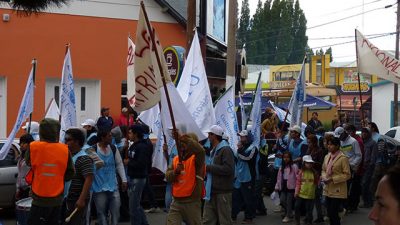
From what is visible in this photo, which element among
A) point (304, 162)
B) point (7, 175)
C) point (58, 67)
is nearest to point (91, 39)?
point (58, 67)

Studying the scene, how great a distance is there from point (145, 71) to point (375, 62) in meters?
6.81

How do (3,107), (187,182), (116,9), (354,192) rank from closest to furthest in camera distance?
(187,182) → (354,192) → (3,107) → (116,9)

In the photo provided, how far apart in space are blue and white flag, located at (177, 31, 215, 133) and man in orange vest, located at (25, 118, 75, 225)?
3.14 meters

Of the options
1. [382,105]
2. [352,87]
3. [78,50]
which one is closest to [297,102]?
[78,50]

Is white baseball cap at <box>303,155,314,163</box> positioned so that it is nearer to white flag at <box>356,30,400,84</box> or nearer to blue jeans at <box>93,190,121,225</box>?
white flag at <box>356,30,400,84</box>

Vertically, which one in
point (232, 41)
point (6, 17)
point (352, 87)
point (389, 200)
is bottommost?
point (389, 200)

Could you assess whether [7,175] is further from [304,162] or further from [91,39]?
[91,39]

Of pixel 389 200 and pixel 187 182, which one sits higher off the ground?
pixel 389 200

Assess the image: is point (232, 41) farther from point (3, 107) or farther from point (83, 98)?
point (3, 107)

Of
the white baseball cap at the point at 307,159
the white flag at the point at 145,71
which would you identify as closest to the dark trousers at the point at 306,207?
the white baseball cap at the point at 307,159

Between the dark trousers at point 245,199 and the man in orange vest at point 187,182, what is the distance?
11.2 ft

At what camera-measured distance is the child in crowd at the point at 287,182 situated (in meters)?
A: 11.4

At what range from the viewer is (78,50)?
1939cm

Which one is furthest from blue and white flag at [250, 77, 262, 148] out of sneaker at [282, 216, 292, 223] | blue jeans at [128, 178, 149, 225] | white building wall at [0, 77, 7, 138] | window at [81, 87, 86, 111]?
white building wall at [0, 77, 7, 138]
